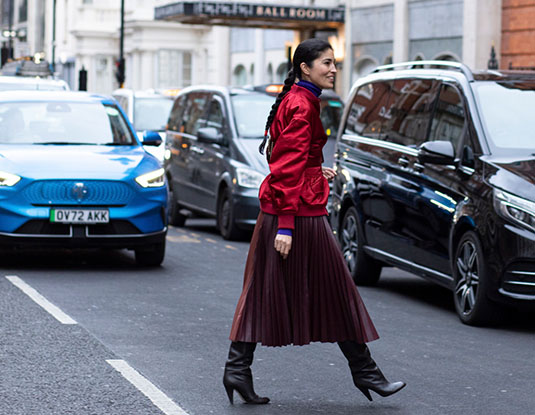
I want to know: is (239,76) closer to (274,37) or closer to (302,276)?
(274,37)

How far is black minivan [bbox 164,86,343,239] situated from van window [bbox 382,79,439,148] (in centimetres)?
461

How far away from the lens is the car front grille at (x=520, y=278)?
9375 mm

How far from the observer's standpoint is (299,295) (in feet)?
22.1

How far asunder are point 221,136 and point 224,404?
34.8 ft

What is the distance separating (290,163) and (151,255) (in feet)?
22.1

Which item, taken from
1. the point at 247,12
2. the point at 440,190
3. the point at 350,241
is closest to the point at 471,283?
the point at 440,190

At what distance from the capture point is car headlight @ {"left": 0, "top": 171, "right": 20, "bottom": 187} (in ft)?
40.5

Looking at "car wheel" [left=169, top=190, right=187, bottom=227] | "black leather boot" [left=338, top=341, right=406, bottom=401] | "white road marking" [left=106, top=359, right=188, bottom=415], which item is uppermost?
"black leather boot" [left=338, top=341, right=406, bottom=401]

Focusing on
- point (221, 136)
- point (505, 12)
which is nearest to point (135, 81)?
point (505, 12)

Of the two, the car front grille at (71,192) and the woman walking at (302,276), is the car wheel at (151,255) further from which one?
the woman walking at (302,276)

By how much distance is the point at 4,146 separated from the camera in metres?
13.1

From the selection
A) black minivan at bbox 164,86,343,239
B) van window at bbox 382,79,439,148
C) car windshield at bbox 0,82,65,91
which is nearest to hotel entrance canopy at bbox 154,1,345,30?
black minivan at bbox 164,86,343,239

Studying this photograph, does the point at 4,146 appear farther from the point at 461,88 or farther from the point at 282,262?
the point at 282,262

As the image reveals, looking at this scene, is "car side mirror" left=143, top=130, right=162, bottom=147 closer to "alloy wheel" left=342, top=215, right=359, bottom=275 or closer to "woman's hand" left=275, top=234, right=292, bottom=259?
"alloy wheel" left=342, top=215, right=359, bottom=275
